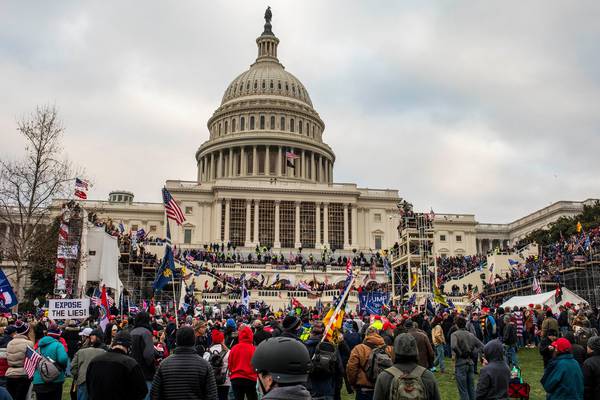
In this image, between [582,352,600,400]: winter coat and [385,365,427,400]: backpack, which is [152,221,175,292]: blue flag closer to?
[582,352,600,400]: winter coat

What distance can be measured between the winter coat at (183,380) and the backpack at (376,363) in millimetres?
2770

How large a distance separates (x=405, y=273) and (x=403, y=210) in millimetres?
5123

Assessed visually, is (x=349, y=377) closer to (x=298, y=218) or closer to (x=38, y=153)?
(x=38, y=153)

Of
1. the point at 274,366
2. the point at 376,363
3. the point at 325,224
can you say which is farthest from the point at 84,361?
the point at 325,224

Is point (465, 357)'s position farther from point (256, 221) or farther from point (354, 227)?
point (354, 227)

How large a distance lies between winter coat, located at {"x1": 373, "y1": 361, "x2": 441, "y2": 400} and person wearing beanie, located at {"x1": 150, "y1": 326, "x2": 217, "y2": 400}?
7.09 ft

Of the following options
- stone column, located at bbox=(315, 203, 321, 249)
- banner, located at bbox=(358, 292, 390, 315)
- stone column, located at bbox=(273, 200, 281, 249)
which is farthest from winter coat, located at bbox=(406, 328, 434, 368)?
stone column, located at bbox=(315, 203, 321, 249)

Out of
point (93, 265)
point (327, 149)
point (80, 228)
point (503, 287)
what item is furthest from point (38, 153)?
point (327, 149)

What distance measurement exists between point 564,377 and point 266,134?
9277 centimetres

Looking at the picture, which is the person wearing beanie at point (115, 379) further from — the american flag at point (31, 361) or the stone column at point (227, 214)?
the stone column at point (227, 214)

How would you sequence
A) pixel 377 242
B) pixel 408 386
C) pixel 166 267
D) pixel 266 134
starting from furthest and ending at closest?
1. pixel 266 134
2. pixel 377 242
3. pixel 166 267
4. pixel 408 386

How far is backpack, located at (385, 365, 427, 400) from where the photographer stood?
18.2 feet

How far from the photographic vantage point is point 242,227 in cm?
8200

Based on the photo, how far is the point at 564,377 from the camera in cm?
805
